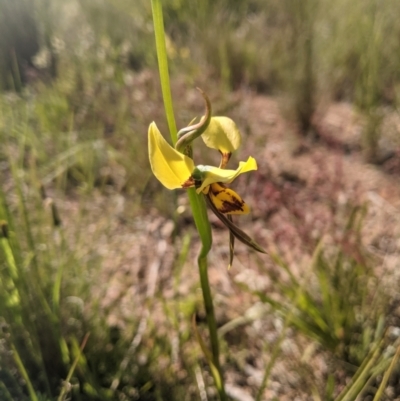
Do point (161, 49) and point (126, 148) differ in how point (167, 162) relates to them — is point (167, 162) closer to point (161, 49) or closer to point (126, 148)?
point (161, 49)

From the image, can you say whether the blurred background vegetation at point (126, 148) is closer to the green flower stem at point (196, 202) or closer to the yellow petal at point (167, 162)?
the green flower stem at point (196, 202)

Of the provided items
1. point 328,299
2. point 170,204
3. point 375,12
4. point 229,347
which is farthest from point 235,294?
point 375,12

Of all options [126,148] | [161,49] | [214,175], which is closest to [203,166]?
[214,175]

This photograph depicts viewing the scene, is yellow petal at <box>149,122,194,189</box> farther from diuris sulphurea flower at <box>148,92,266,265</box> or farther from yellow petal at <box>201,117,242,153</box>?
yellow petal at <box>201,117,242,153</box>

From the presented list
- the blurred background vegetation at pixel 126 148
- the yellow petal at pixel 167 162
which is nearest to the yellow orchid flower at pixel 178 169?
the yellow petal at pixel 167 162

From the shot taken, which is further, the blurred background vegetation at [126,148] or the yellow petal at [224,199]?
the blurred background vegetation at [126,148]

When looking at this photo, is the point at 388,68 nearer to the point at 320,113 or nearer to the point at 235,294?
the point at 320,113
